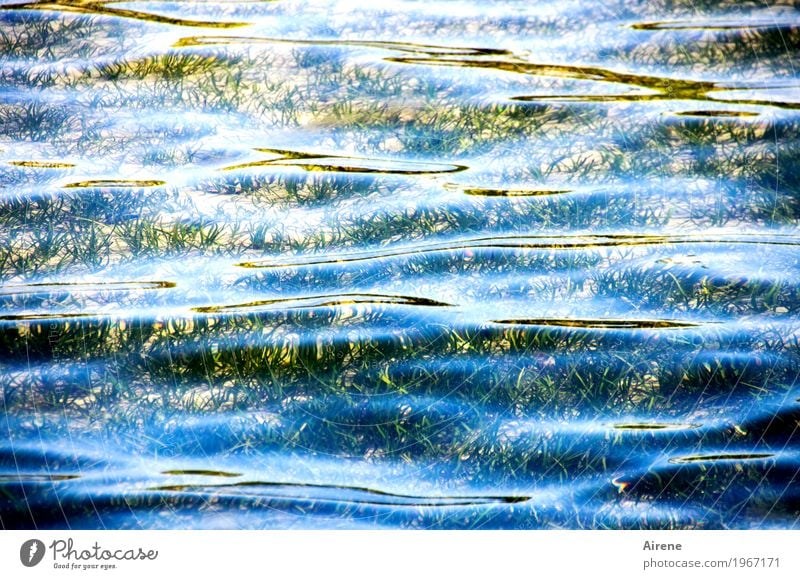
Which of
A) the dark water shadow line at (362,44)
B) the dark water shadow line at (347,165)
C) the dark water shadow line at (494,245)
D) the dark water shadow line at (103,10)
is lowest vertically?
the dark water shadow line at (494,245)

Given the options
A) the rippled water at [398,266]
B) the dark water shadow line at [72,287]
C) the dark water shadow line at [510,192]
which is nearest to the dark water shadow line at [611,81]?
the rippled water at [398,266]

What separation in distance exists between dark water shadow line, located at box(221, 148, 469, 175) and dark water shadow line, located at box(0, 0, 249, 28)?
0.19m

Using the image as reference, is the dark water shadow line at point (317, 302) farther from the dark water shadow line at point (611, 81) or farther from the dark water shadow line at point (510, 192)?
the dark water shadow line at point (611, 81)

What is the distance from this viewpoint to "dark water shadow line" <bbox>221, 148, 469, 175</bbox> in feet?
3.82

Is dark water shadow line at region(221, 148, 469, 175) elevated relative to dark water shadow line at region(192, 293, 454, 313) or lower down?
elevated

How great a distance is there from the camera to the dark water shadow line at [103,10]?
116 cm

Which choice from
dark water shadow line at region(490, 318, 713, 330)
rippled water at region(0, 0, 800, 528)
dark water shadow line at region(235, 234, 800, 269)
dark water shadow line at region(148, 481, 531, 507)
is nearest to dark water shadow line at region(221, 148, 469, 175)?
rippled water at region(0, 0, 800, 528)

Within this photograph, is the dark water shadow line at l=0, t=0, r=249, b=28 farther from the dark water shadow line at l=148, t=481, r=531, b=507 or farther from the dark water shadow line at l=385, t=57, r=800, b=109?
the dark water shadow line at l=148, t=481, r=531, b=507

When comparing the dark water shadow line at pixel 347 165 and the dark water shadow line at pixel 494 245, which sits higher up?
the dark water shadow line at pixel 347 165

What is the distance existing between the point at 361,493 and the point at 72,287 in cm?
48

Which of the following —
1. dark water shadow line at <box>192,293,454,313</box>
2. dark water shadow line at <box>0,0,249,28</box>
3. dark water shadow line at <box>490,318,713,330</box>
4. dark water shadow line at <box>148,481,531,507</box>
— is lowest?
dark water shadow line at <box>148,481,531,507</box>

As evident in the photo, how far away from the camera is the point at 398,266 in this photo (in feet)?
3.82

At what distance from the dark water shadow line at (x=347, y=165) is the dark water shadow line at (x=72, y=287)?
197 millimetres

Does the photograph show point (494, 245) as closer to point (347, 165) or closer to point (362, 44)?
point (347, 165)
